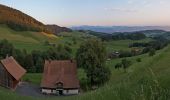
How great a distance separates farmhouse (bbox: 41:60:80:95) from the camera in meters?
59.9

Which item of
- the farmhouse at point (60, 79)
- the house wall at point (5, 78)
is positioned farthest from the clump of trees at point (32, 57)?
the farmhouse at point (60, 79)

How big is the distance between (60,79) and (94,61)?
20.5 feet

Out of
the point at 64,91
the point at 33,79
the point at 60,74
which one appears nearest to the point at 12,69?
the point at 33,79

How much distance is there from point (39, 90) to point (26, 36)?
126301 millimetres

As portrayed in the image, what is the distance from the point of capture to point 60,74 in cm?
6200

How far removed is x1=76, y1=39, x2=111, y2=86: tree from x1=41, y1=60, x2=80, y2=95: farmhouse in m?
2.17

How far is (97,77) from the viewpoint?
59.9m

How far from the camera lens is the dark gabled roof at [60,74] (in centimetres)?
6036

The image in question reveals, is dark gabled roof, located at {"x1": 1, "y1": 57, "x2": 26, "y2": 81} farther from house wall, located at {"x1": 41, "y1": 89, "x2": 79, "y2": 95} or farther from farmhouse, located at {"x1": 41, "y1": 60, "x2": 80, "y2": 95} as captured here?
house wall, located at {"x1": 41, "y1": 89, "x2": 79, "y2": 95}

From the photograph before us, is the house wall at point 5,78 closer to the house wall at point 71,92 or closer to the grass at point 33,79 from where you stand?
the grass at point 33,79

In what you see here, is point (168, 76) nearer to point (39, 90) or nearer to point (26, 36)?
point (39, 90)

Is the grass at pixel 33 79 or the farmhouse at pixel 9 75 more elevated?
the farmhouse at pixel 9 75

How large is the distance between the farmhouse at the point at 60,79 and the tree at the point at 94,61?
217 centimetres

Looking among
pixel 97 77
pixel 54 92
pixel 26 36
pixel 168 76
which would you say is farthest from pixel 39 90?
pixel 26 36
